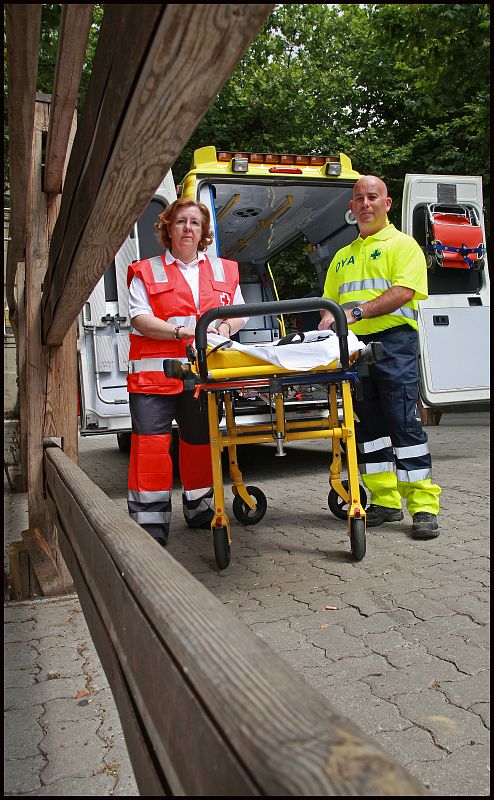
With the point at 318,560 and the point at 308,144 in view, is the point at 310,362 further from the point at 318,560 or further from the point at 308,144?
the point at 308,144

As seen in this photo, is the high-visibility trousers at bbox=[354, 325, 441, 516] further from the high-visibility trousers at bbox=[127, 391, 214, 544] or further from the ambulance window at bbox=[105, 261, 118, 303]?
A: the ambulance window at bbox=[105, 261, 118, 303]

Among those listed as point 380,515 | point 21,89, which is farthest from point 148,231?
point 21,89

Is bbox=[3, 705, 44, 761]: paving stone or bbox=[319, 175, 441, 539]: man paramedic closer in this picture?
bbox=[3, 705, 44, 761]: paving stone

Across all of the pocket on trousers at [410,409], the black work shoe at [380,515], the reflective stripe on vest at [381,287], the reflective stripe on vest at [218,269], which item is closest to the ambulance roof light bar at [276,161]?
the reflective stripe on vest at [218,269]

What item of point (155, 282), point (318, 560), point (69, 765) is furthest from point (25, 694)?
point (155, 282)

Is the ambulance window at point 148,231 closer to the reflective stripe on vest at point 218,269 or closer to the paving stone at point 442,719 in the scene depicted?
the reflective stripe on vest at point 218,269

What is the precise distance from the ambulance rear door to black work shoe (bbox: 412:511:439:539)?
267 centimetres

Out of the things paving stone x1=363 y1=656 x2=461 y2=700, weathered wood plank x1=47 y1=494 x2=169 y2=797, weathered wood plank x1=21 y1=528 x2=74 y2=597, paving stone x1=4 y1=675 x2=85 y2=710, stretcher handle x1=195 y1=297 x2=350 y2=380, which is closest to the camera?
weathered wood plank x1=47 y1=494 x2=169 y2=797

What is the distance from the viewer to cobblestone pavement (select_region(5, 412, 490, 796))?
2.07m

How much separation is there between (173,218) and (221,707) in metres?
3.81

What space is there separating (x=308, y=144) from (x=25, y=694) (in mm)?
16428

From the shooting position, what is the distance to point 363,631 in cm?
295

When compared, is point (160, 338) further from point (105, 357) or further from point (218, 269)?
point (105, 357)

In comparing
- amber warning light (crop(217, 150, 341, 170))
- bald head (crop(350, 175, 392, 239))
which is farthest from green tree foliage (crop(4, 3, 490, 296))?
bald head (crop(350, 175, 392, 239))
